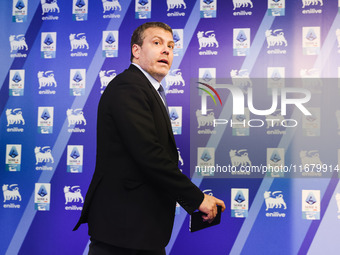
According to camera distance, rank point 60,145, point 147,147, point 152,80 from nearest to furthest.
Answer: point 147,147, point 152,80, point 60,145

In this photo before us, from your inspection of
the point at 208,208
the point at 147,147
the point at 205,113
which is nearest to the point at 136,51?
the point at 147,147

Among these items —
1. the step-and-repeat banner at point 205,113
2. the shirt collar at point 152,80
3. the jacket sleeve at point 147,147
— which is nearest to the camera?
the jacket sleeve at point 147,147

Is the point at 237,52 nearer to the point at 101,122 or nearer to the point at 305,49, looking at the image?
the point at 305,49

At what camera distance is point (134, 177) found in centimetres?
149

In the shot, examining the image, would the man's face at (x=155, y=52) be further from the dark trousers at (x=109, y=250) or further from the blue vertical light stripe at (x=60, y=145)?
the blue vertical light stripe at (x=60, y=145)

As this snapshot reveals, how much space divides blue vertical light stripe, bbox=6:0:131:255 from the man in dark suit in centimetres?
191

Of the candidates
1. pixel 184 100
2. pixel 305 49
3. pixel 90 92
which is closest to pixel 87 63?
pixel 90 92

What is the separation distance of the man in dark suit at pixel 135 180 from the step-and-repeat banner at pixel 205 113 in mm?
1701

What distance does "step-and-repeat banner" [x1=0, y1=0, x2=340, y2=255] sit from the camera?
3.13 metres

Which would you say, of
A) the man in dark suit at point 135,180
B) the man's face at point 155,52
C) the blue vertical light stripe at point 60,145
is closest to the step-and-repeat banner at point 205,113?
the blue vertical light stripe at point 60,145

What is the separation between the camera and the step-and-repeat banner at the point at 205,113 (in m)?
3.13

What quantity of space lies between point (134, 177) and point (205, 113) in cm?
186

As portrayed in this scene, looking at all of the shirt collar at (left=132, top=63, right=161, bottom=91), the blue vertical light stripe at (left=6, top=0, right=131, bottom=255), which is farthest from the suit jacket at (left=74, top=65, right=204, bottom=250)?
the blue vertical light stripe at (left=6, top=0, right=131, bottom=255)

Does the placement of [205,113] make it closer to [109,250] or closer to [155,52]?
[155,52]
